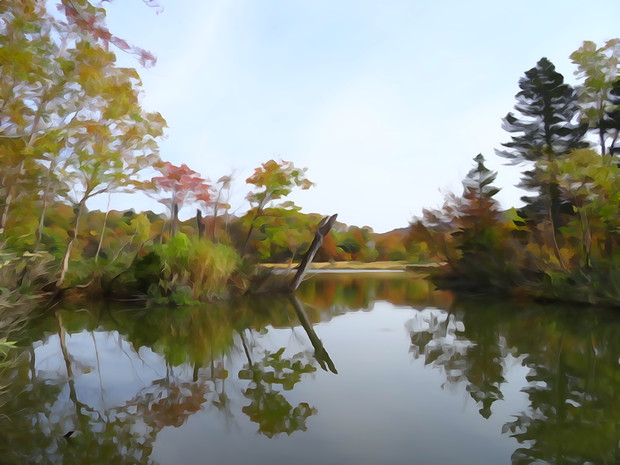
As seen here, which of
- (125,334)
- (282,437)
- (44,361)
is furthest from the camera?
(125,334)

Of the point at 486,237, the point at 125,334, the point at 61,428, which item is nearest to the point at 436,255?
the point at 486,237

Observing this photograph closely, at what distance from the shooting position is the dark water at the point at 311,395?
3072 mm

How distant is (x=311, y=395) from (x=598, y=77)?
61.3 feet

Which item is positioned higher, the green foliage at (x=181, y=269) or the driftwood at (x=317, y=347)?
the green foliage at (x=181, y=269)

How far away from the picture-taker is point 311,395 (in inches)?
172

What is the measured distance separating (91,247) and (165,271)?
14962 millimetres

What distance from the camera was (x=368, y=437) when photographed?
3.32m

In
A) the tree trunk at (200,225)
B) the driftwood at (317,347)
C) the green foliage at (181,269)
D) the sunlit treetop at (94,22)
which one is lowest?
the driftwood at (317,347)

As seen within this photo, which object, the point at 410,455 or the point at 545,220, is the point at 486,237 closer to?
the point at 545,220

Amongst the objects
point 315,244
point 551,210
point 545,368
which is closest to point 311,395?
point 545,368

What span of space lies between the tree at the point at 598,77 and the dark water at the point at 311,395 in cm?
1250

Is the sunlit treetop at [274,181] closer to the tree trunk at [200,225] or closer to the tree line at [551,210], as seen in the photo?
the tree trunk at [200,225]

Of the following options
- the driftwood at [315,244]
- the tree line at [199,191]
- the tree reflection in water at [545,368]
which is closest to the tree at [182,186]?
the tree line at [199,191]

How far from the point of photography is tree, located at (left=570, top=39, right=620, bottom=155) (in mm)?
17484
